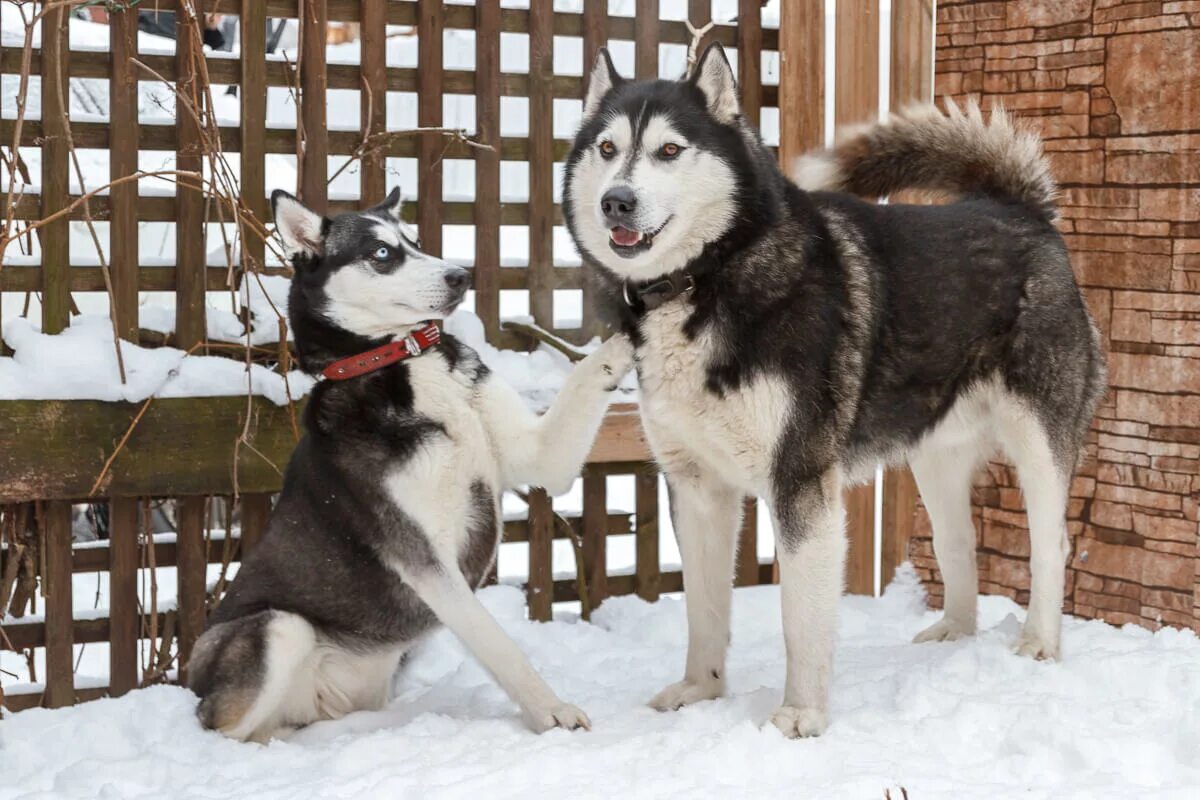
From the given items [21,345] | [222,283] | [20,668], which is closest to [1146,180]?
[222,283]

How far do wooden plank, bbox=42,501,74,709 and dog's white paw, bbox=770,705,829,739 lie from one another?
2358 millimetres

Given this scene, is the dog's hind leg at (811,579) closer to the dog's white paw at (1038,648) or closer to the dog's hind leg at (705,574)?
the dog's hind leg at (705,574)

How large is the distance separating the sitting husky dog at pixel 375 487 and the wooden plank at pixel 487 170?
919mm

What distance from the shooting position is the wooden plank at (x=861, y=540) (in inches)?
181

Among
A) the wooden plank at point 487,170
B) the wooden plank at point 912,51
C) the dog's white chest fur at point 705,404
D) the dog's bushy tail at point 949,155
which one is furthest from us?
the wooden plank at point 912,51

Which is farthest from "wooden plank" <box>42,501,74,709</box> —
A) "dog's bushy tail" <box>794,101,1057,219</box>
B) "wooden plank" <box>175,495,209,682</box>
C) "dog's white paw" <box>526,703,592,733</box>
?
"dog's bushy tail" <box>794,101,1057,219</box>

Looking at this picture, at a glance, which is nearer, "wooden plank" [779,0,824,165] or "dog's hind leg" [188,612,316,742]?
"dog's hind leg" [188,612,316,742]

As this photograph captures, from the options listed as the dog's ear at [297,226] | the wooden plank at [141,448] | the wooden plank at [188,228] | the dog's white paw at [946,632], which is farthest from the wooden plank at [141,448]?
the dog's white paw at [946,632]

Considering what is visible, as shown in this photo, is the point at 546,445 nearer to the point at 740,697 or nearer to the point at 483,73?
the point at 740,697

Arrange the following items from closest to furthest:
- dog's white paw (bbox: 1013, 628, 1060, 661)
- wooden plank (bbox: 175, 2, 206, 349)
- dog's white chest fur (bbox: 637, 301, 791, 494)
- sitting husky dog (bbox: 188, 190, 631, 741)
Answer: dog's white chest fur (bbox: 637, 301, 791, 494), sitting husky dog (bbox: 188, 190, 631, 741), dog's white paw (bbox: 1013, 628, 1060, 661), wooden plank (bbox: 175, 2, 206, 349)

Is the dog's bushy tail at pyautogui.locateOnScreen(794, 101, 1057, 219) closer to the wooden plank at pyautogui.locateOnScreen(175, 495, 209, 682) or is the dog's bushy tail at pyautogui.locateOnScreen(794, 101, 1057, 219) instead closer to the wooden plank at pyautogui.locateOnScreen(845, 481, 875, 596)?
the wooden plank at pyautogui.locateOnScreen(845, 481, 875, 596)

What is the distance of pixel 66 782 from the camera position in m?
2.86

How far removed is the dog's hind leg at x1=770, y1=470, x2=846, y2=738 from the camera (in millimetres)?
2936

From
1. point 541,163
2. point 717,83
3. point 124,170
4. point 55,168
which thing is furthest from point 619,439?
point 55,168
